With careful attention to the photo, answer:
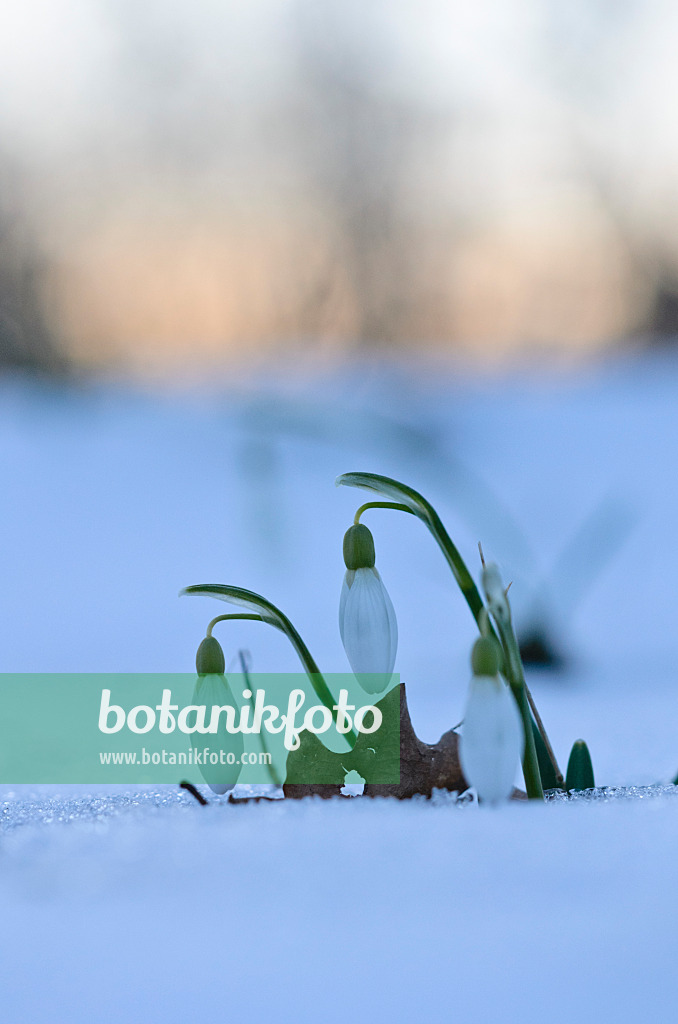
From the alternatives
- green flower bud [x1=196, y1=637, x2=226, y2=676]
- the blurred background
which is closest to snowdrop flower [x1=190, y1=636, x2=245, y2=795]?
green flower bud [x1=196, y1=637, x2=226, y2=676]

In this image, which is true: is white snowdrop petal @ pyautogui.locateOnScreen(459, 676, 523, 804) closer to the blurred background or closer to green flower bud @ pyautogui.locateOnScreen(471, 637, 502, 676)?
green flower bud @ pyautogui.locateOnScreen(471, 637, 502, 676)

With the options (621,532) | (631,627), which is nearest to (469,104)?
(621,532)

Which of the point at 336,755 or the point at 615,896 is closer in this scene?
the point at 615,896

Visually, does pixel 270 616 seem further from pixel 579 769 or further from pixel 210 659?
pixel 579 769

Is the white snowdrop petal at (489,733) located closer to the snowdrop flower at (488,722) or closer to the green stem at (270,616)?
the snowdrop flower at (488,722)

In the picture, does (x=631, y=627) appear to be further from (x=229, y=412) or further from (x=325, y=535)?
(x=229, y=412)

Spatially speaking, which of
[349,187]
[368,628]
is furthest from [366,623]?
[349,187]
